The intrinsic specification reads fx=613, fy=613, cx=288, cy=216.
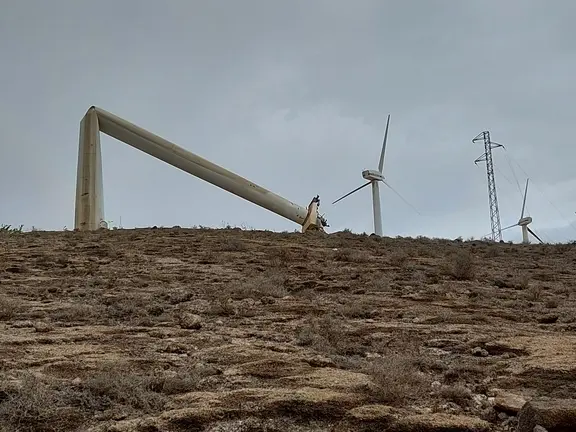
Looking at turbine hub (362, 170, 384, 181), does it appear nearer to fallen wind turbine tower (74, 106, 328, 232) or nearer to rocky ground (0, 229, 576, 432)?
fallen wind turbine tower (74, 106, 328, 232)

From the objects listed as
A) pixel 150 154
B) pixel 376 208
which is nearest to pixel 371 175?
pixel 376 208

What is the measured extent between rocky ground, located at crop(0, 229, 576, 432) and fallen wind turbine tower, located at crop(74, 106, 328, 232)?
9.33 m

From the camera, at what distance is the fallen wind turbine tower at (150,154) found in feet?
75.8

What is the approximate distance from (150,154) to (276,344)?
20.3 m

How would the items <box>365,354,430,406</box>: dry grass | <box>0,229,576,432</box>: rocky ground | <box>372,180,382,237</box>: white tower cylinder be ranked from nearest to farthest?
<box>0,229,576,432</box>: rocky ground
<box>365,354,430,406</box>: dry grass
<box>372,180,382,237</box>: white tower cylinder

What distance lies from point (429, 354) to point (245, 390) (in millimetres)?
2428

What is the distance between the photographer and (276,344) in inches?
271

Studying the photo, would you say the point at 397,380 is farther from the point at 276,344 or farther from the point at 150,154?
the point at 150,154

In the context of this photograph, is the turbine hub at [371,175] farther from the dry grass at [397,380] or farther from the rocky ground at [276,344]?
the dry grass at [397,380]

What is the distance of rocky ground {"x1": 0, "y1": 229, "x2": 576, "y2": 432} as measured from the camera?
467cm

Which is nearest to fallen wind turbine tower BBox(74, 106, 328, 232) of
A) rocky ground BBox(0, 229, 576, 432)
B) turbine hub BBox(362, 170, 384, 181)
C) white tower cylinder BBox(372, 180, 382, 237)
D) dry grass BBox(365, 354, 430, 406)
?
white tower cylinder BBox(372, 180, 382, 237)

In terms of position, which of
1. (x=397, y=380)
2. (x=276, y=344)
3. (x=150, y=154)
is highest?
(x=150, y=154)

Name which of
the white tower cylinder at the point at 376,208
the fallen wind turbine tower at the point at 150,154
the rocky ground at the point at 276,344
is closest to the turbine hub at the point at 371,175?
the white tower cylinder at the point at 376,208

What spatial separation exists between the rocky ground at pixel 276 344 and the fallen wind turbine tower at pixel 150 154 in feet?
30.6
